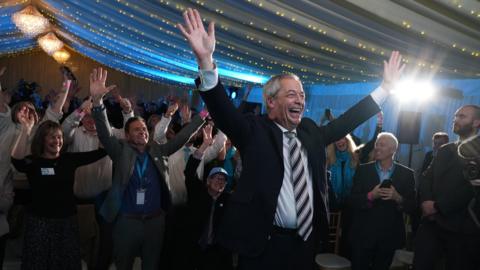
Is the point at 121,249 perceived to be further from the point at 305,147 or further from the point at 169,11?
the point at 169,11

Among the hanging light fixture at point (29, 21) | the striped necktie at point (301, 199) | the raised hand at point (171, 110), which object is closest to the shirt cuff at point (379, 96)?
the striped necktie at point (301, 199)

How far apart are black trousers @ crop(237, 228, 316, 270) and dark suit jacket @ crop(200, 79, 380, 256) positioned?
0.07m

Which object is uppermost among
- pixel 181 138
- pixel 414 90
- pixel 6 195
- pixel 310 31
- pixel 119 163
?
pixel 310 31

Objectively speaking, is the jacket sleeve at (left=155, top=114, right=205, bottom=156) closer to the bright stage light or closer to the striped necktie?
the striped necktie

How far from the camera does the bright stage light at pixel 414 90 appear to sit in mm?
5328

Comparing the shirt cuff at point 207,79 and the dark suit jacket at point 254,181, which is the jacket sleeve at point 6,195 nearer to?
the dark suit jacket at point 254,181

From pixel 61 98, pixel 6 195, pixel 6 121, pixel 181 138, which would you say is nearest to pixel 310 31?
pixel 181 138

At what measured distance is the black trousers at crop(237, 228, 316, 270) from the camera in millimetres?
1575

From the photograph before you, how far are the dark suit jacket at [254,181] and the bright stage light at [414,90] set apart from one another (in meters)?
4.18

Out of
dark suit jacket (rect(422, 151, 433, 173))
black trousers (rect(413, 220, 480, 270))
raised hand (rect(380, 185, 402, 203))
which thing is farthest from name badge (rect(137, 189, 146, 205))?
dark suit jacket (rect(422, 151, 433, 173))

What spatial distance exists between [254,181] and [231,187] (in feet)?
8.74

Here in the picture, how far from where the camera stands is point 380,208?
304 centimetres

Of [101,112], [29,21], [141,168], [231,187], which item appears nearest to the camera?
[101,112]

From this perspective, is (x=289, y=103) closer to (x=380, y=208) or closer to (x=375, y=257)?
(x=380, y=208)
